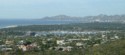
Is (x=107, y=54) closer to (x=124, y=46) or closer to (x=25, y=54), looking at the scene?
(x=124, y=46)

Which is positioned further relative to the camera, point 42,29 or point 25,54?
point 42,29

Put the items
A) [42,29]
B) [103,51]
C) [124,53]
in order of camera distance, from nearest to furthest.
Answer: [124,53]
[103,51]
[42,29]

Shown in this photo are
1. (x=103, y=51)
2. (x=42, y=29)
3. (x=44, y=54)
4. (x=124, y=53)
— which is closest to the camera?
(x=124, y=53)

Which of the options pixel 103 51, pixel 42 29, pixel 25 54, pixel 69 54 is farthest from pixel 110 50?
pixel 42 29

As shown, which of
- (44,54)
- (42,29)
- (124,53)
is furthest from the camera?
(42,29)

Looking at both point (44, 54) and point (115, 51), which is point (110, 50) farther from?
point (44, 54)

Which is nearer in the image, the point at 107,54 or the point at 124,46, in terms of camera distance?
the point at 107,54

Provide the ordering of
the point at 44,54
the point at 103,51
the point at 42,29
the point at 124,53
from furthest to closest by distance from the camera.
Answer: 1. the point at 42,29
2. the point at 44,54
3. the point at 103,51
4. the point at 124,53

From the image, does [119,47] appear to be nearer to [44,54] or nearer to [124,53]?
[124,53]

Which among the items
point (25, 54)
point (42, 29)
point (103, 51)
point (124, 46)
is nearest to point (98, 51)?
point (103, 51)
